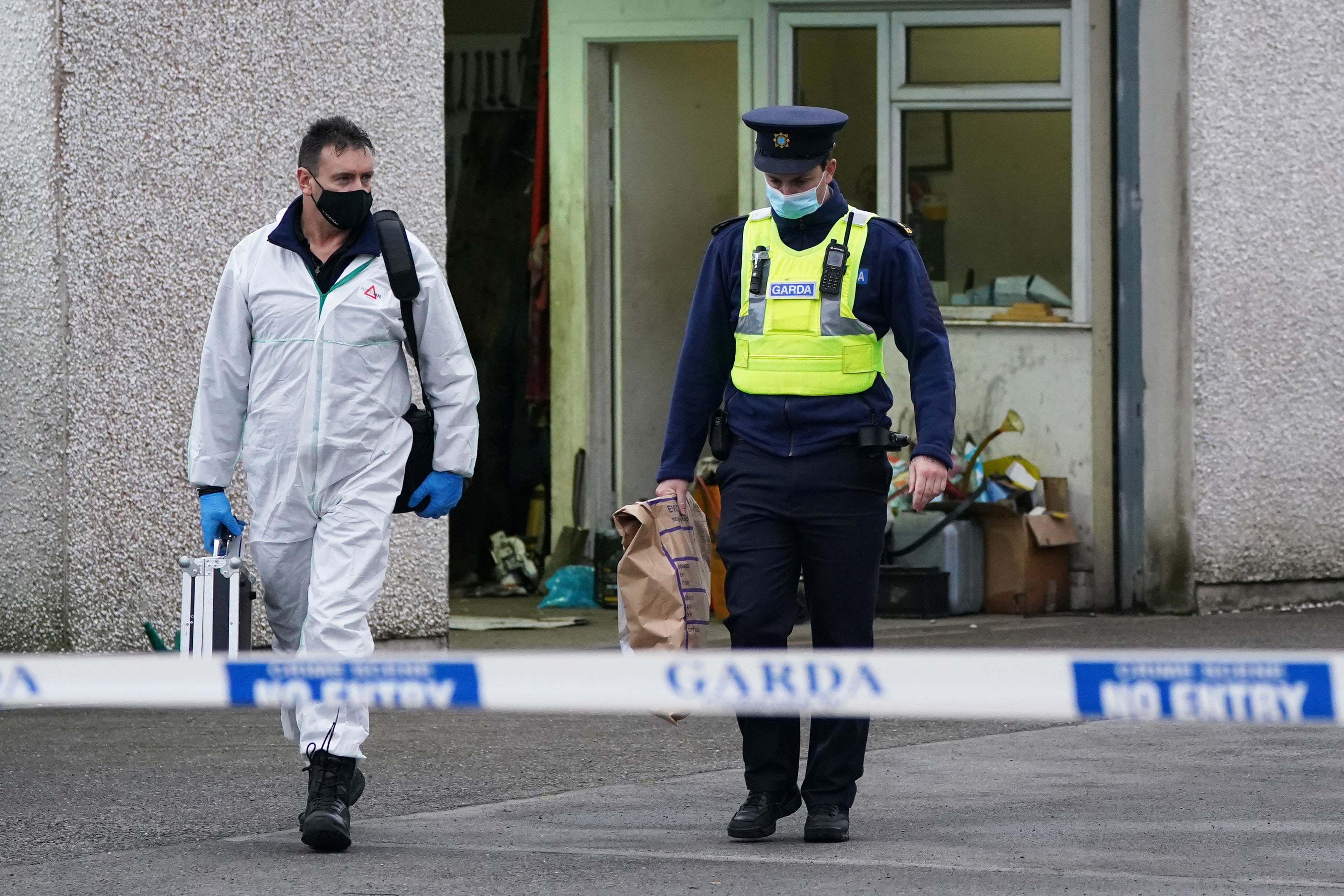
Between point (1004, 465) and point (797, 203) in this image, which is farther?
point (1004, 465)

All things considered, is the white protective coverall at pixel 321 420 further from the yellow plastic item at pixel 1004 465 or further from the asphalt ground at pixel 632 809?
the yellow plastic item at pixel 1004 465

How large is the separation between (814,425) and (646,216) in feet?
20.4

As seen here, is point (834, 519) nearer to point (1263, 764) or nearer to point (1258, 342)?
point (1263, 764)

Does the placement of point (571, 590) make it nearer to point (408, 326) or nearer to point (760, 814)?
point (408, 326)

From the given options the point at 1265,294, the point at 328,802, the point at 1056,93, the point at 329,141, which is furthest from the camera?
the point at 1056,93

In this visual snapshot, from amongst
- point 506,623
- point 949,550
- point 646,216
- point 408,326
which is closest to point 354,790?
point 408,326

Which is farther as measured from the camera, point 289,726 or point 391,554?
point 391,554

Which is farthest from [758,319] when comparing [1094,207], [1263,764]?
[1094,207]

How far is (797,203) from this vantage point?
18.1 feet

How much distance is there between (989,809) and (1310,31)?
5585 millimetres

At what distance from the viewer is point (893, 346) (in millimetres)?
11031

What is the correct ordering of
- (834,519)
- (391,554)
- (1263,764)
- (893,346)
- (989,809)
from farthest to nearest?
(893,346)
(391,554)
(1263,764)
(989,809)
(834,519)

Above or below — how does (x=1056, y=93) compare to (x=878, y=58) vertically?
below

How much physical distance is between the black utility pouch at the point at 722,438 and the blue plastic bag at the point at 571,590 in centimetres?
537
